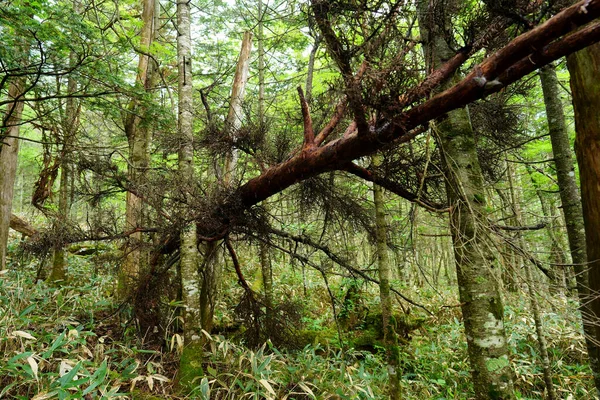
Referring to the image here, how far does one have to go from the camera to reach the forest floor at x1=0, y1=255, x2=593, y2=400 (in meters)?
2.93

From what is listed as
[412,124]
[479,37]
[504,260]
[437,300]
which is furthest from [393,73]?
[437,300]

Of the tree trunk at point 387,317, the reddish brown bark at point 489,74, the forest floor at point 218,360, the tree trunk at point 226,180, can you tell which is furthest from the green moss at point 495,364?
the tree trunk at point 226,180

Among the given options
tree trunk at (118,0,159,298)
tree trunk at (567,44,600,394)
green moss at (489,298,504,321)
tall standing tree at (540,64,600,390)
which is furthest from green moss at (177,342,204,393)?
tall standing tree at (540,64,600,390)

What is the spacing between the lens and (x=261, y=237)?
4.79 meters

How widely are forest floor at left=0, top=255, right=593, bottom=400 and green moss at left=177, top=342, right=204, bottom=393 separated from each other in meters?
0.10

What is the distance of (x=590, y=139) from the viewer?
2375 mm

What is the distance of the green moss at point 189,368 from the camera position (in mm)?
3383

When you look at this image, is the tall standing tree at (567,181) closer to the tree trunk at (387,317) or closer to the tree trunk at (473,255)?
the tree trunk at (473,255)

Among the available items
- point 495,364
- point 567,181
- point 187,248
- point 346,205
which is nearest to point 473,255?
point 495,364

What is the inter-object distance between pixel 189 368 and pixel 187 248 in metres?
1.31

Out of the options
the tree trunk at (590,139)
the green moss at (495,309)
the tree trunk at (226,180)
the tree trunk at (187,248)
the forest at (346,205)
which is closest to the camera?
the forest at (346,205)

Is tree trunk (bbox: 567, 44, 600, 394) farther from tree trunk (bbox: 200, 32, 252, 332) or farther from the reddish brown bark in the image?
tree trunk (bbox: 200, 32, 252, 332)

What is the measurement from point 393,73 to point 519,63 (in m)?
0.73

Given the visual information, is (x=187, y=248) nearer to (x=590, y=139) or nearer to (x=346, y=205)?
(x=346, y=205)
